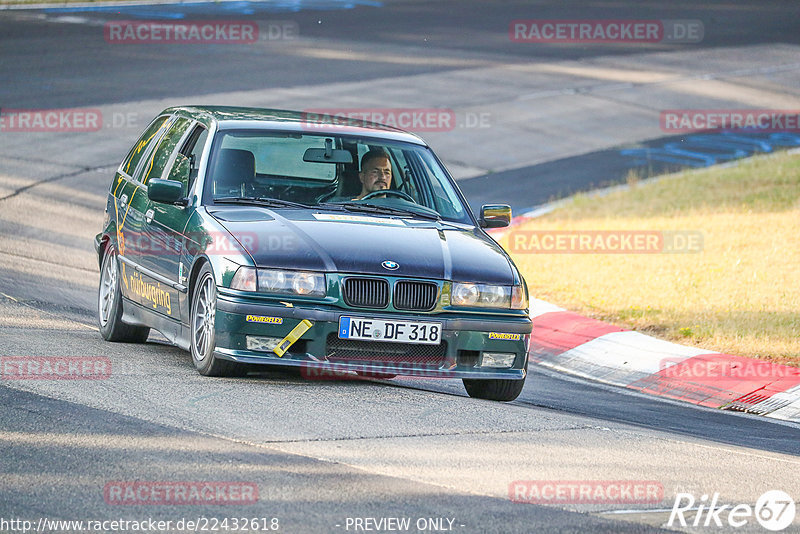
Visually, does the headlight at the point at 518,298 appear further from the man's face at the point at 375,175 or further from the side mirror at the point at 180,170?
the side mirror at the point at 180,170

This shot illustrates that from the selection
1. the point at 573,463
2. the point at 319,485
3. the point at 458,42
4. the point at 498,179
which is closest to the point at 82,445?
the point at 319,485

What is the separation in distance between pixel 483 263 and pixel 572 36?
91.4 feet

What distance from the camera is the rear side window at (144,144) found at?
32.4ft

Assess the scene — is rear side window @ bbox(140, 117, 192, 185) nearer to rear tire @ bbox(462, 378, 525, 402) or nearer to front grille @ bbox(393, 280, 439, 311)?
front grille @ bbox(393, 280, 439, 311)

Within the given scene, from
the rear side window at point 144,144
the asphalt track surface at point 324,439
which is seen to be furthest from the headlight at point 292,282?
the rear side window at point 144,144

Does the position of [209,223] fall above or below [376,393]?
above

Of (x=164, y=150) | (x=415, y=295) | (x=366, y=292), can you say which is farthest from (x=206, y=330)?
(x=164, y=150)

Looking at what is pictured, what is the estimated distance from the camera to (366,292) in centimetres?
759

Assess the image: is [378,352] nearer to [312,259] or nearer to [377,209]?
[312,259]

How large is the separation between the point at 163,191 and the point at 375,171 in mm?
1468

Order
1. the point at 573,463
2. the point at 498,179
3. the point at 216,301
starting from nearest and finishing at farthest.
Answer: the point at 573,463
the point at 216,301
the point at 498,179

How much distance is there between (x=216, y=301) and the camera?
24.9 ft

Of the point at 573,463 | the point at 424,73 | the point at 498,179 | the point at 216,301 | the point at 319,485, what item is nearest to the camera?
the point at 319,485

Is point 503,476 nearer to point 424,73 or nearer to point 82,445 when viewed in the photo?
point 82,445
